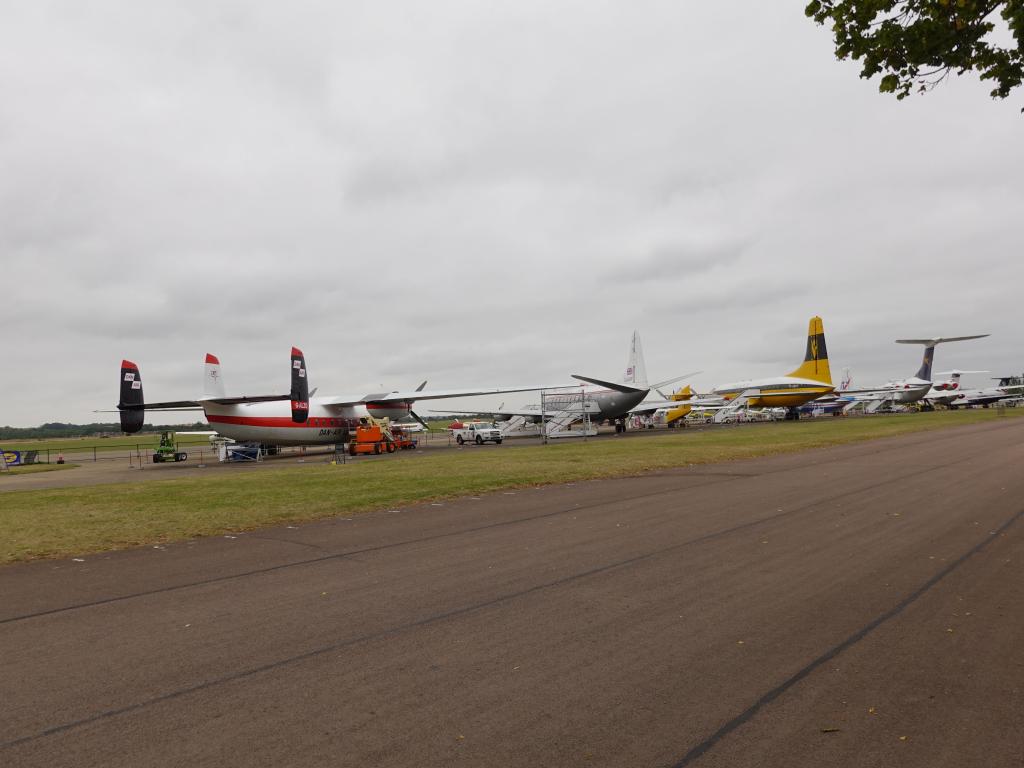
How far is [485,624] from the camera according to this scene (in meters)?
5.75

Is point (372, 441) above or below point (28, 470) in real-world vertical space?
above

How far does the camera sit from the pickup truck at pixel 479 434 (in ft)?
164

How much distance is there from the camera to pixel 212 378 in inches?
1592

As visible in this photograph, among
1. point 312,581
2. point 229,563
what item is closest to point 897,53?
point 312,581

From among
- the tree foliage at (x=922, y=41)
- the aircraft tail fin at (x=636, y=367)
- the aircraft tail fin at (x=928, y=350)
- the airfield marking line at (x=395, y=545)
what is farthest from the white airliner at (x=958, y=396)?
the tree foliage at (x=922, y=41)

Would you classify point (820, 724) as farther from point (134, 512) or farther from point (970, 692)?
point (134, 512)

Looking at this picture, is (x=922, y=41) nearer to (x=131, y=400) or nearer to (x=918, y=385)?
(x=131, y=400)

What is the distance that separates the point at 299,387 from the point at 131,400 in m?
8.50

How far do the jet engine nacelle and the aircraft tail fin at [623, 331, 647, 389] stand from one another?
23.5 meters

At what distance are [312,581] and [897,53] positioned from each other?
1026 cm

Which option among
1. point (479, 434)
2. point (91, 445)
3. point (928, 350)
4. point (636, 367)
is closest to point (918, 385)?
point (928, 350)

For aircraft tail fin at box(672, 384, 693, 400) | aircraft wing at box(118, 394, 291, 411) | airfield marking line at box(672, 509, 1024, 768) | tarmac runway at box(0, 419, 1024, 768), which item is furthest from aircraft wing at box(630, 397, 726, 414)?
airfield marking line at box(672, 509, 1024, 768)

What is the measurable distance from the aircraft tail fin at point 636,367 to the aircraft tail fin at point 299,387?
34993mm

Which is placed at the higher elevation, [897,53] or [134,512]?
[897,53]
